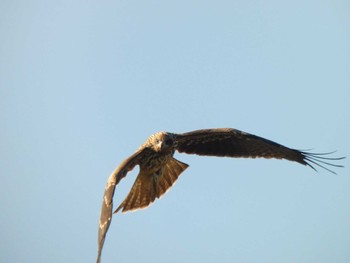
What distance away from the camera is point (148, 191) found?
10562mm

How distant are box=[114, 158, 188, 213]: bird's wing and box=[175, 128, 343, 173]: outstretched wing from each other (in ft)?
1.14

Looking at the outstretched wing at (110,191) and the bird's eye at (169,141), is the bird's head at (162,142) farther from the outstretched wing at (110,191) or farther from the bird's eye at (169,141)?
the outstretched wing at (110,191)

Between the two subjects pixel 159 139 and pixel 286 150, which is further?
pixel 286 150

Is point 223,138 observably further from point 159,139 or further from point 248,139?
point 159,139

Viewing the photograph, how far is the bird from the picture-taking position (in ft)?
33.4

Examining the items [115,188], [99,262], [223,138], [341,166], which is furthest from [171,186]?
[99,262]

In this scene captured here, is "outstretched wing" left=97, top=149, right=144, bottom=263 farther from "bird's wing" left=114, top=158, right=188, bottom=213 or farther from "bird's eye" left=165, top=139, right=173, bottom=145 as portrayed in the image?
"bird's wing" left=114, top=158, right=188, bottom=213

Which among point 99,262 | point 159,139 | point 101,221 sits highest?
point 159,139

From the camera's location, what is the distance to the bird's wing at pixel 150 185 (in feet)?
34.1

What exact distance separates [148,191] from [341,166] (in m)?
3.23

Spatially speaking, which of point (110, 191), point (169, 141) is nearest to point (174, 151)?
point (169, 141)

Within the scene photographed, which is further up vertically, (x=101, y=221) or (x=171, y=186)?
(x=171, y=186)

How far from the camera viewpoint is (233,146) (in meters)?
11.0

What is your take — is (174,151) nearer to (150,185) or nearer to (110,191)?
(150,185)
